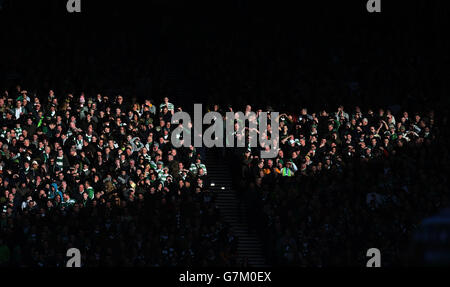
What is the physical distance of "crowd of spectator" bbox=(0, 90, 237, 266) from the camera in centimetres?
2405

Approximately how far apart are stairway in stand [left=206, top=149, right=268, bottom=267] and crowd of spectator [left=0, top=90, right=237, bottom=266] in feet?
2.69

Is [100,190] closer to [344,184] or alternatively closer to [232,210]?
→ [232,210]

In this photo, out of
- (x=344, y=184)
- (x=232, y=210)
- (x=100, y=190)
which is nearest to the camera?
(x=100, y=190)

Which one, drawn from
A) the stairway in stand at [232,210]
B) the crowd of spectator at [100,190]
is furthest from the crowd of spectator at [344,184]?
the crowd of spectator at [100,190]

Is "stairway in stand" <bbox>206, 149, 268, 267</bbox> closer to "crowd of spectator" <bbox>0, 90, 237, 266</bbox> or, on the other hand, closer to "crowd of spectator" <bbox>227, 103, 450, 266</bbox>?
"crowd of spectator" <bbox>227, 103, 450, 266</bbox>

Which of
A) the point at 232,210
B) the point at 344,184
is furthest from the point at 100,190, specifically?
the point at 344,184

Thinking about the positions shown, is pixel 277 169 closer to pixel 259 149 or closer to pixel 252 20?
pixel 259 149

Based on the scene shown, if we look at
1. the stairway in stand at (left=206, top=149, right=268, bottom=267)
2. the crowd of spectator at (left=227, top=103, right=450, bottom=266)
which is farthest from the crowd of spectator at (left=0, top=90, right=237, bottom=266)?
the crowd of spectator at (left=227, top=103, right=450, bottom=266)

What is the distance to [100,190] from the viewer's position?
25812 mm

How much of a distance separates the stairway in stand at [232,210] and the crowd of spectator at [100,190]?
0.82m

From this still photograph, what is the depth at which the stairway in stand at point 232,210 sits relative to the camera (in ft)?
86.1

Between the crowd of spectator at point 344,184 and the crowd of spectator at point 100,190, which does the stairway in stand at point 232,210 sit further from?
the crowd of spectator at point 100,190

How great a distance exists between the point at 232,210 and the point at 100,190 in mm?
4345

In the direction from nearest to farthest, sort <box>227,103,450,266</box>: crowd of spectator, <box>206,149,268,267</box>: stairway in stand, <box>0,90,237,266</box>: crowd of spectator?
<box>0,90,237,266</box>: crowd of spectator, <box>227,103,450,266</box>: crowd of spectator, <box>206,149,268,267</box>: stairway in stand
